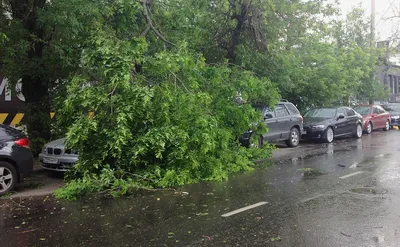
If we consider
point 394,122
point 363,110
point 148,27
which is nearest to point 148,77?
point 148,27

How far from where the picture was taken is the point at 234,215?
21.0ft

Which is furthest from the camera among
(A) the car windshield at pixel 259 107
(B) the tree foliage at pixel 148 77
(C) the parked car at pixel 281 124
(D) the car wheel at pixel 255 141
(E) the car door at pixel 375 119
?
(E) the car door at pixel 375 119

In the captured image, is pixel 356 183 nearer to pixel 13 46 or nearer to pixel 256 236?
pixel 256 236

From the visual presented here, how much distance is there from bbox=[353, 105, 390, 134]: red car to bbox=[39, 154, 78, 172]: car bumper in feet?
54.7

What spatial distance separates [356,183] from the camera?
8719 millimetres

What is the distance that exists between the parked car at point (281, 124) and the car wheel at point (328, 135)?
1635mm

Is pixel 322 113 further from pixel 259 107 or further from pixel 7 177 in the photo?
pixel 7 177

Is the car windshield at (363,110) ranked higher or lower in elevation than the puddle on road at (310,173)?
higher

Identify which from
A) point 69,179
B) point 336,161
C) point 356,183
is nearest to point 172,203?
point 69,179

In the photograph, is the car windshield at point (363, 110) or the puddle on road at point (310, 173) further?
the car windshield at point (363, 110)

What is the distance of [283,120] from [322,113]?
4023 mm

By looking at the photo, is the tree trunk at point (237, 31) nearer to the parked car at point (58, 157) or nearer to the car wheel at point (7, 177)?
the parked car at point (58, 157)

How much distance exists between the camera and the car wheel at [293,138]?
16102mm

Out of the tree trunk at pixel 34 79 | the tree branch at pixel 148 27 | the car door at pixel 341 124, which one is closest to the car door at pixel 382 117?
the car door at pixel 341 124
